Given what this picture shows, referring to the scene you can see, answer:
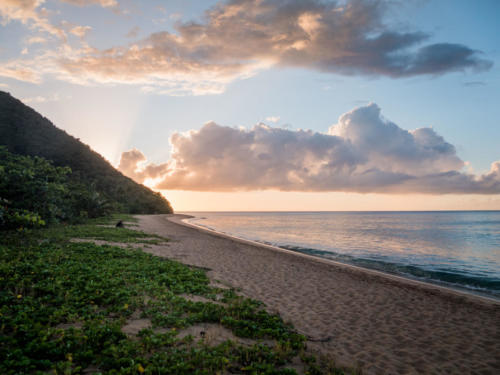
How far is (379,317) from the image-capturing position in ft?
30.3

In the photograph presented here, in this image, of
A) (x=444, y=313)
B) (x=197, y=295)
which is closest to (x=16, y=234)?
(x=197, y=295)

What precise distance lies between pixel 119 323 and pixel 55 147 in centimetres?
7828

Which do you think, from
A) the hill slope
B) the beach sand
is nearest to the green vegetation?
the beach sand

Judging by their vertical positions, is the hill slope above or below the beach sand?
above

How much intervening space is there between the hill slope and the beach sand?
5747 centimetres

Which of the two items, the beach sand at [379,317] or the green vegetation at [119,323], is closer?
the green vegetation at [119,323]

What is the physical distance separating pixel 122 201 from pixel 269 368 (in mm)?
78504

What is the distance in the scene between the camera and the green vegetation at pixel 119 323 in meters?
4.99

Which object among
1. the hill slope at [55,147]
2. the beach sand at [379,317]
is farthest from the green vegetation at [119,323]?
the hill slope at [55,147]

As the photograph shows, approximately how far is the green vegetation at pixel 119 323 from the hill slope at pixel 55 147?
187 ft

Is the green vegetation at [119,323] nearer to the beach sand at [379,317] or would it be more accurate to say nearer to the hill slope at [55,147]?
the beach sand at [379,317]

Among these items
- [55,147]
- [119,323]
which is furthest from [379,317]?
[55,147]

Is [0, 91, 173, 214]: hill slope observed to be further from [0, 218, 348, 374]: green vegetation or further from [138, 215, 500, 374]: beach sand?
[138, 215, 500, 374]: beach sand

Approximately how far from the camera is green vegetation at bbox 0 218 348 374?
4988 millimetres
